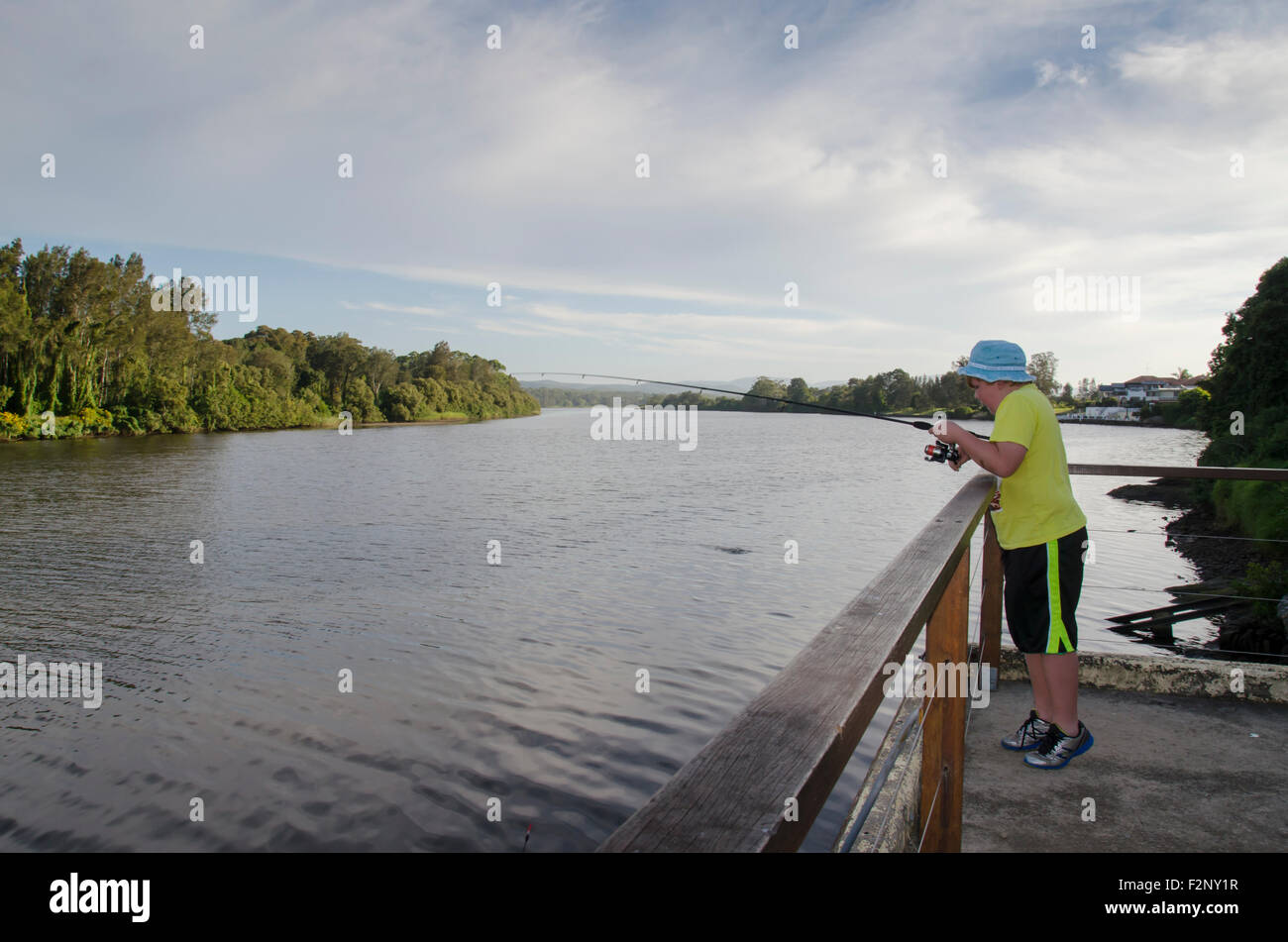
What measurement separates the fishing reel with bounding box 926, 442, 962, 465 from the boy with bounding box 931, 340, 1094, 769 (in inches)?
13.7

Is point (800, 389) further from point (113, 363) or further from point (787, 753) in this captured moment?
point (787, 753)

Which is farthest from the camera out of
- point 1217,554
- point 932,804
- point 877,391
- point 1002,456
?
point 877,391

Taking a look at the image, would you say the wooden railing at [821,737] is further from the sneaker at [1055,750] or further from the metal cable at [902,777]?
the sneaker at [1055,750]

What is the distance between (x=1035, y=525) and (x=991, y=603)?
1277mm

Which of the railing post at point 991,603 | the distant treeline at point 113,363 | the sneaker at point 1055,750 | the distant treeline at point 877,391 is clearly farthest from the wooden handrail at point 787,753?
the distant treeline at point 877,391


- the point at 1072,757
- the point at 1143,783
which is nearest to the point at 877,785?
the point at 1072,757

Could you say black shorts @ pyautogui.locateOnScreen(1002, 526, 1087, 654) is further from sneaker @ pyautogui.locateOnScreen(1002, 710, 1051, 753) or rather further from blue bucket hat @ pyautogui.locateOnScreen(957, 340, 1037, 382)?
blue bucket hat @ pyautogui.locateOnScreen(957, 340, 1037, 382)

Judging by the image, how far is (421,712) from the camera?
28.1 ft

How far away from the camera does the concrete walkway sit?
3258 millimetres

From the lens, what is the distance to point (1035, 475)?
3.65m

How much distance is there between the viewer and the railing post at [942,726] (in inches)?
99.3

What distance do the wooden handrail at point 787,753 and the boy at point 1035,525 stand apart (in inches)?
70.8

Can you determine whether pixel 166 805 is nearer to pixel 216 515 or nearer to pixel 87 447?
pixel 216 515

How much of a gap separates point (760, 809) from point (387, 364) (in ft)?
429
